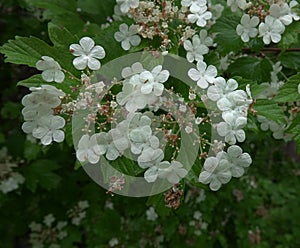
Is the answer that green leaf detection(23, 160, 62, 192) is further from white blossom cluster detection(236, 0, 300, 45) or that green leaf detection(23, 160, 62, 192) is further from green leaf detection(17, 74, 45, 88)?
white blossom cluster detection(236, 0, 300, 45)

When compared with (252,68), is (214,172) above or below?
A: above

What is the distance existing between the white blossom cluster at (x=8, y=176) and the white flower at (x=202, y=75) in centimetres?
172

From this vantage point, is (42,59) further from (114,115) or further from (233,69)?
(233,69)

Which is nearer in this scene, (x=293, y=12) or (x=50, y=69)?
(x=50, y=69)

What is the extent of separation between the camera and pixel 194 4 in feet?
4.85

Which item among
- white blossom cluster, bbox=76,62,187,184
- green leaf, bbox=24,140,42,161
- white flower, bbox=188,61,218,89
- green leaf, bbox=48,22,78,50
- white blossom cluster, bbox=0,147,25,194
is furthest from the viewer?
white blossom cluster, bbox=0,147,25,194

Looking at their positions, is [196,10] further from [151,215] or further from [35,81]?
[151,215]

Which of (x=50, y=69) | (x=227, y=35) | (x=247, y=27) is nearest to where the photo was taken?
(x=50, y=69)

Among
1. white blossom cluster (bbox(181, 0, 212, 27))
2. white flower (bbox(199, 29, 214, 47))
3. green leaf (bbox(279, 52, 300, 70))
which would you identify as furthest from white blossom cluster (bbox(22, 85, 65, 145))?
green leaf (bbox(279, 52, 300, 70))

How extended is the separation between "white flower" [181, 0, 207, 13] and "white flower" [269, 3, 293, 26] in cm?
23

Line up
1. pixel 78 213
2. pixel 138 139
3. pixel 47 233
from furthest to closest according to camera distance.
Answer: pixel 47 233 → pixel 78 213 → pixel 138 139

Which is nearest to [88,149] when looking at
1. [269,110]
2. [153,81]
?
[153,81]

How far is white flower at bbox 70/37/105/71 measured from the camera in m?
1.35

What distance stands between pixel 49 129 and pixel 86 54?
25 cm
